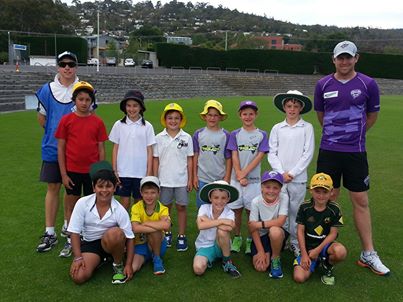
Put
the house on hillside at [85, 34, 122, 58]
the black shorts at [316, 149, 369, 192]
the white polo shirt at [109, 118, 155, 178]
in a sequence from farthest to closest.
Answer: the house on hillside at [85, 34, 122, 58] → the white polo shirt at [109, 118, 155, 178] → the black shorts at [316, 149, 369, 192]

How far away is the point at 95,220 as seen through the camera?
159 inches

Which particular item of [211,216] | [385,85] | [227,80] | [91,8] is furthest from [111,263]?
[91,8]

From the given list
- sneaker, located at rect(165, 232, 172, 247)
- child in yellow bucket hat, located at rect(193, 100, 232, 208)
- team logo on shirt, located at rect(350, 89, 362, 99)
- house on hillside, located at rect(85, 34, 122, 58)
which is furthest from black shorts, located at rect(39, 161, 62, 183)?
house on hillside, located at rect(85, 34, 122, 58)

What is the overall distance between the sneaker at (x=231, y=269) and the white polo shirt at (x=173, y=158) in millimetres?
1042

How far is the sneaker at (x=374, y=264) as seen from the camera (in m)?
4.14

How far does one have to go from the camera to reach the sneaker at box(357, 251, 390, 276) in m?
4.14

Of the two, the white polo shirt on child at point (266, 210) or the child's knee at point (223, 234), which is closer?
the child's knee at point (223, 234)

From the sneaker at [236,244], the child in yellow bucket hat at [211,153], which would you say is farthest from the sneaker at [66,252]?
the sneaker at [236,244]

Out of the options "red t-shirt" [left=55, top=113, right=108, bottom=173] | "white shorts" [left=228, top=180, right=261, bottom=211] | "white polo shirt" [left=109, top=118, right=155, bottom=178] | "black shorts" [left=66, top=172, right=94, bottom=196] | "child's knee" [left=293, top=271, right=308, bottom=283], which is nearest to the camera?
"child's knee" [left=293, top=271, right=308, bottom=283]

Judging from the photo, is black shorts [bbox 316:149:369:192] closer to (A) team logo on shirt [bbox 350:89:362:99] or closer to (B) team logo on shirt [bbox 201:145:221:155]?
(A) team logo on shirt [bbox 350:89:362:99]

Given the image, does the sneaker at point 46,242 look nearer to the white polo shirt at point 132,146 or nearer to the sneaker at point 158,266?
the white polo shirt at point 132,146

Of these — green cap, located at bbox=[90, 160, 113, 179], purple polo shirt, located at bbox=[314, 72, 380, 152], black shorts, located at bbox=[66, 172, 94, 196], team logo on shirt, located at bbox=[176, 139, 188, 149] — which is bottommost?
black shorts, located at bbox=[66, 172, 94, 196]

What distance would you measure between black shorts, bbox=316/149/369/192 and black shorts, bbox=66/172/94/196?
2.47 metres

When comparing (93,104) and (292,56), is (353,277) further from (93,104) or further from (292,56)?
(292,56)
